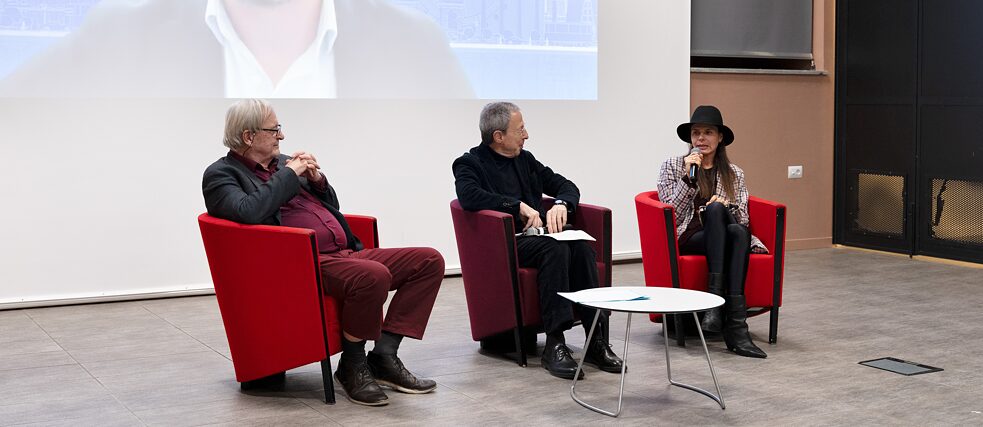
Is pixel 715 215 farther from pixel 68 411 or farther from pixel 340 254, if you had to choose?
pixel 68 411

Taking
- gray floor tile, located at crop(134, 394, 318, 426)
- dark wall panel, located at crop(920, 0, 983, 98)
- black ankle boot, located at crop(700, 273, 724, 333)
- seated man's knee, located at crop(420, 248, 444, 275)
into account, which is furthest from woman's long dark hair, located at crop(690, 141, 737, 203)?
dark wall panel, located at crop(920, 0, 983, 98)

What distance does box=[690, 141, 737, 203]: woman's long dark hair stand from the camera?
471 centimetres

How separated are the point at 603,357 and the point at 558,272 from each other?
1.24ft

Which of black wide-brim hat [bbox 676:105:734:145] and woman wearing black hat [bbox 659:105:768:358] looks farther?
black wide-brim hat [bbox 676:105:734:145]

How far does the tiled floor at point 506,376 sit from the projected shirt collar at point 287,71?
1270 millimetres

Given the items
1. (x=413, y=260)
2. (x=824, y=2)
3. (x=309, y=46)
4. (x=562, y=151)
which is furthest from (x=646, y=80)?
(x=413, y=260)

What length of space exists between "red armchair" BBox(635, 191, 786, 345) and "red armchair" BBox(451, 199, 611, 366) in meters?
0.27

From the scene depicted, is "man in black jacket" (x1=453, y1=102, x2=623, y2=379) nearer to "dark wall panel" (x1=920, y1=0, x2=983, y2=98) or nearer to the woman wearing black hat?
the woman wearing black hat

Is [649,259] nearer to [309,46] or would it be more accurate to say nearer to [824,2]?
[309,46]

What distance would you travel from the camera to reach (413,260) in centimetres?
385

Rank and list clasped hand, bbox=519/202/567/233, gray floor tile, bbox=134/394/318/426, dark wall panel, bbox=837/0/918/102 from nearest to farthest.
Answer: gray floor tile, bbox=134/394/318/426
clasped hand, bbox=519/202/567/233
dark wall panel, bbox=837/0/918/102

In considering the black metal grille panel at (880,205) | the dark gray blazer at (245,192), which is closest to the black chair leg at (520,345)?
the dark gray blazer at (245,192)

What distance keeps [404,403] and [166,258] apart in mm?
2837

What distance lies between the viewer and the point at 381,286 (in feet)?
11.9
